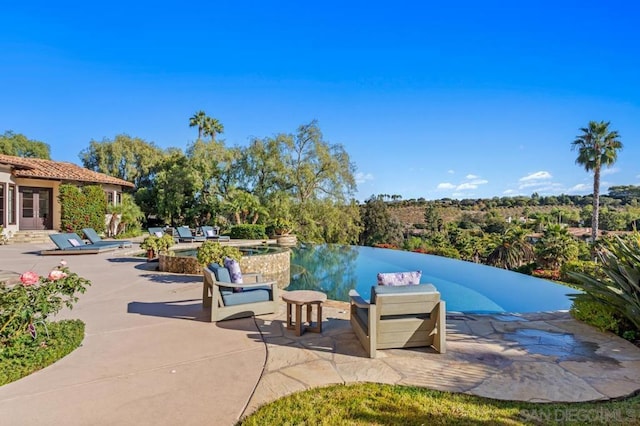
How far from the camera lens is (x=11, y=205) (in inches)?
642

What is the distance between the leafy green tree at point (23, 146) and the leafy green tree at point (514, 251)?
4121 cm

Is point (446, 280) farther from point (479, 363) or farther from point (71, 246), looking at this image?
point (71, 246)

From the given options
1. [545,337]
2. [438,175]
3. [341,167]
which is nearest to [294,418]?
[545,337]

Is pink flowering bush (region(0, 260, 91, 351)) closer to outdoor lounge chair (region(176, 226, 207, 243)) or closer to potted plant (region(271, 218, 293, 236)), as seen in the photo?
outdoor lounge chair (region(176, 226, 207, 243))

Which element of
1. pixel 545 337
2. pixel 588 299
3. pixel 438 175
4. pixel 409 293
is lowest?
pixel 545 337

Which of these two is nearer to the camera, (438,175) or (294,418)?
(294,418)

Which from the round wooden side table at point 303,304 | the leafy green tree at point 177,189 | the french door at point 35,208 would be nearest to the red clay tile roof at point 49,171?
the french door at point 35,208

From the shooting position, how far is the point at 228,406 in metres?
2.79

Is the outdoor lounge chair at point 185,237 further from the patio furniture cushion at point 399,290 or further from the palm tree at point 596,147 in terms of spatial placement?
the palm tree at point 596,147

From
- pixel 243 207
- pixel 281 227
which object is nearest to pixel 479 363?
pixel 281 227

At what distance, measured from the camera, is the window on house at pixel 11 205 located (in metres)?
16.0

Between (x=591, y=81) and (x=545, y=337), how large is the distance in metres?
15.6

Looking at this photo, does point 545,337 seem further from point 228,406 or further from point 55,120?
point 55,120

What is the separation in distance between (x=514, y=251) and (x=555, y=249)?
2.61m
